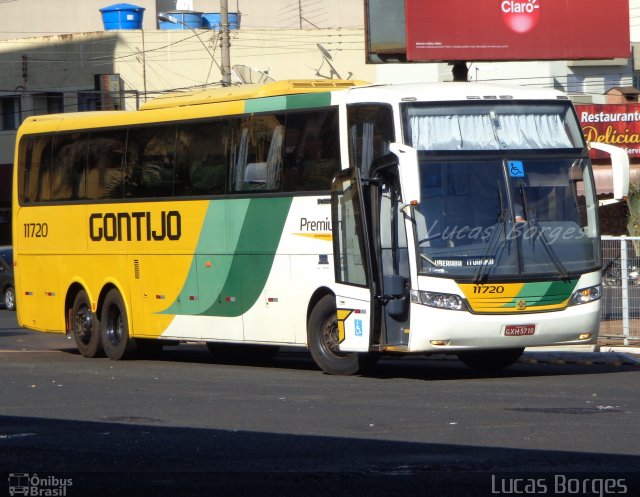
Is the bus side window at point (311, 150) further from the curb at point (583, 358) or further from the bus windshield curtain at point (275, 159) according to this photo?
the curb at point (583, 358)

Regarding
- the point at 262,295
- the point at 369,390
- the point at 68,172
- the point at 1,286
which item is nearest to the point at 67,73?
the point at 1,286

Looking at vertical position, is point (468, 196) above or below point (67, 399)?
above

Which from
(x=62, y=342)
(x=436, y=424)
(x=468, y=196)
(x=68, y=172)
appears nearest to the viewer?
(x=436, y=424)

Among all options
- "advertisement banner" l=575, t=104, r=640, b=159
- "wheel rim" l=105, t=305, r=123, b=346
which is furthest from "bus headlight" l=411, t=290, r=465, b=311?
"advertisement banner" l=575, t=104, r=640, b=159

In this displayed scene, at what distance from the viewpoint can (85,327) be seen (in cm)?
2095

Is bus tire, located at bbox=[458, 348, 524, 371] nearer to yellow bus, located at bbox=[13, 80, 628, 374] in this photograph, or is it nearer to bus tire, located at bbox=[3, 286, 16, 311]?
yellow bus, located at bbox=[13, 80, 628, 374]

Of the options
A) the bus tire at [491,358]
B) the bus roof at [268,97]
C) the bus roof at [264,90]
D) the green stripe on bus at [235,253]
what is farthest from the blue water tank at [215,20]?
the bus tire at [491,358]

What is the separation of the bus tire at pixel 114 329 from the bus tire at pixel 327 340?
14.2ft

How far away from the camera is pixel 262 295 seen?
17766mm

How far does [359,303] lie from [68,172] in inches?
273

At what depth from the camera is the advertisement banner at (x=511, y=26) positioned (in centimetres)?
3300

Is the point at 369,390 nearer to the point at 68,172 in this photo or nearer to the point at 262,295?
the point at 262,295

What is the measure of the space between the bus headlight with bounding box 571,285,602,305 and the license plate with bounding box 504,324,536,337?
647mm

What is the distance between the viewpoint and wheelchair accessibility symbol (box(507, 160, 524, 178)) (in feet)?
51.9
